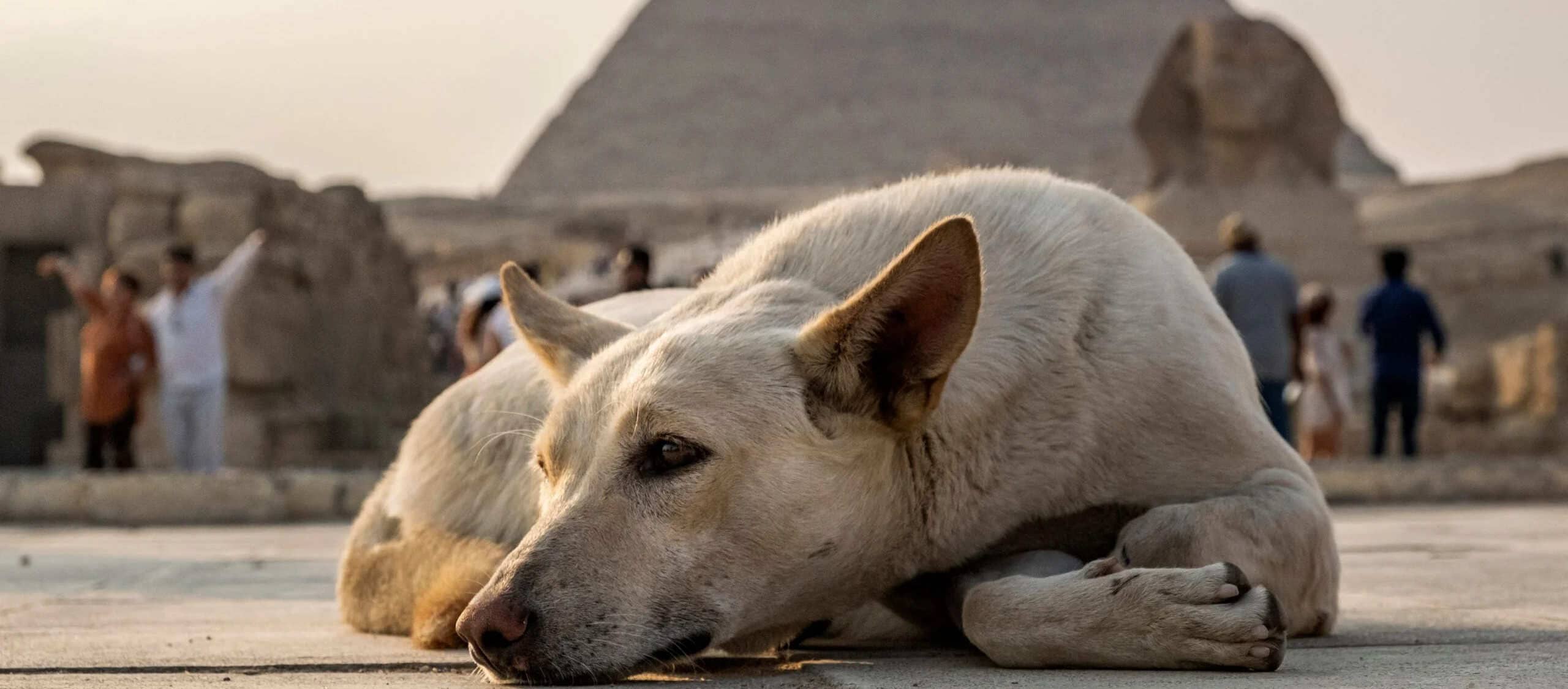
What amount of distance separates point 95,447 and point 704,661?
9935 millimetres

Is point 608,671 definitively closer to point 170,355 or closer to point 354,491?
point 354,491

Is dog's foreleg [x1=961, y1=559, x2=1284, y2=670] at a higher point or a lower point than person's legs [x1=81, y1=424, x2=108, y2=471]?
higher

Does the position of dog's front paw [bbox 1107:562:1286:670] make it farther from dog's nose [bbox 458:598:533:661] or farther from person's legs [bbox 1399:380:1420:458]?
person's legs [bbox 1399:380:1420:458]

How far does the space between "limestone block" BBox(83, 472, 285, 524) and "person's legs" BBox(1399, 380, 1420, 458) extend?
24.8ft

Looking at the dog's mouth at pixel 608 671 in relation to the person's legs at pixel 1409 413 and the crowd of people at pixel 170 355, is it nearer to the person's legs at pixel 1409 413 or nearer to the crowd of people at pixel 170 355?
the crowd of people at pixel 170 355

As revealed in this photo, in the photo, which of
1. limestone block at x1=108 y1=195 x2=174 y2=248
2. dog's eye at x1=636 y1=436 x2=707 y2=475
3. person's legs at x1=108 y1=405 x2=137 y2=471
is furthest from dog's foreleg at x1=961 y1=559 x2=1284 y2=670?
limestone block at x1=108 y1=195 x2=174 y2=248

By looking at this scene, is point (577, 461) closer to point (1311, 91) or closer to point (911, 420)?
point (911, 420)

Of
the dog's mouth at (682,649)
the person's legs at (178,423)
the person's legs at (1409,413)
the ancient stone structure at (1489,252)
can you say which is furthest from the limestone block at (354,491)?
the ancient stone structure at (1489,252)

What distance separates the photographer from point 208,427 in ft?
39.5

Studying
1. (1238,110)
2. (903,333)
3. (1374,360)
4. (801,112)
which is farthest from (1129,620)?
(801,112)

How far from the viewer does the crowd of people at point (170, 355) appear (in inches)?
458

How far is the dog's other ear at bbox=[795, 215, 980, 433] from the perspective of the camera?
325cm

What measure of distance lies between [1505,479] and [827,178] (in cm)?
15442

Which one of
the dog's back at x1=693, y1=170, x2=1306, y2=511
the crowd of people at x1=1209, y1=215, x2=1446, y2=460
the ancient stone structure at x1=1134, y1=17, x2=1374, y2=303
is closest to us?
the dog's back at x1=693, y1=170, x2=1306, y2=511
